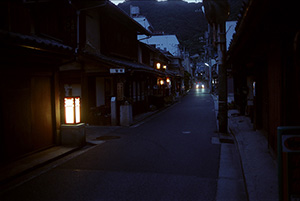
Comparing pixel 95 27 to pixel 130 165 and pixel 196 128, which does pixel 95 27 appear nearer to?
pixel 196 128

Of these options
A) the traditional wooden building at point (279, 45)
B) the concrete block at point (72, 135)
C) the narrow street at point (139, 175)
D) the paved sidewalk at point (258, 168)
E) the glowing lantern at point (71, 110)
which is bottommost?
the narrow street at point (139, 175)

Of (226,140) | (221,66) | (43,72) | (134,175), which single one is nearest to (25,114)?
(43,72)

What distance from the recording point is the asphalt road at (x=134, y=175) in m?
5.52

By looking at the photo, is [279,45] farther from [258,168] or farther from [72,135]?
[72,135]

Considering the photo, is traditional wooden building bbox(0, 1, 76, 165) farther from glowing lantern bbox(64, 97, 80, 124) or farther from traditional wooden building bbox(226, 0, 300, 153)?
traditional wooden building bbox(226, 0, 300, 153)

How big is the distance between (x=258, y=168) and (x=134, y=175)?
3.29m

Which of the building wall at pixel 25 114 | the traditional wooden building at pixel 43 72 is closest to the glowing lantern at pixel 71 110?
the traditional wooden building at pixel 43 72

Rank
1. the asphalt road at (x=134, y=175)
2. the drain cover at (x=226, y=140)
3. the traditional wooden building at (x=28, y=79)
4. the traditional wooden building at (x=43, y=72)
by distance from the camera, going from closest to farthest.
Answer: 1. the asphalt road at (x=134, y=175)
2. the traditional wooden building at (x=28, y=79)
3. the traditional wooden building at (x=43, y=72)
4. the drain cover at (x=226, y=140)

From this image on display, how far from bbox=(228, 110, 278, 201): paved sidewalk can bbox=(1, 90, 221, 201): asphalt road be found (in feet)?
2.69

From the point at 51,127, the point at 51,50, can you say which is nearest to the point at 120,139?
the point at 51,127

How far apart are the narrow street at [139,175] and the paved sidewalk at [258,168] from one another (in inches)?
13.0

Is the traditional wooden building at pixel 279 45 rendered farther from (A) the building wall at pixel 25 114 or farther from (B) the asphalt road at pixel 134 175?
(A) the building wall at pixel 25 114

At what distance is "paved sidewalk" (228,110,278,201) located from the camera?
197 inches

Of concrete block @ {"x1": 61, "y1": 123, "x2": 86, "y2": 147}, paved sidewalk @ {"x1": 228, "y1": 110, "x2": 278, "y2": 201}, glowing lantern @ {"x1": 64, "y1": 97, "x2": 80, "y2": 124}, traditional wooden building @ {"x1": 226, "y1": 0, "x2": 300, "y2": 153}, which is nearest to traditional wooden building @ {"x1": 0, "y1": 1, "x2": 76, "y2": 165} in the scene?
concrete block @ {"x1": 61, "y1": 123, "x2": 86, "y2": 147}
